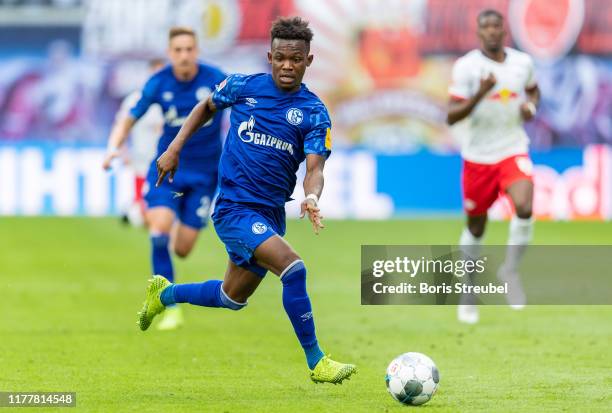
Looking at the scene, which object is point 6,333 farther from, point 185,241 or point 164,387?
point 164,387

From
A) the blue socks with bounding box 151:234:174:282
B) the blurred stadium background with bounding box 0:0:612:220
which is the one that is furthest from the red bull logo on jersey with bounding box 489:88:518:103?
the blurred stadium background with bounding box 0:0:612:220

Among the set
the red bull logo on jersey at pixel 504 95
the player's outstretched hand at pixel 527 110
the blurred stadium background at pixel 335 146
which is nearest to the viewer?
the player's outstretched hand at pixel 527 110

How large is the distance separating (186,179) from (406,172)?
45.3ft

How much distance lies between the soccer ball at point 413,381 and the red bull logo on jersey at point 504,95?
4885 mm

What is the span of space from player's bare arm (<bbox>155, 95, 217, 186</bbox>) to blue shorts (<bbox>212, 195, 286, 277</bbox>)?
1.28 ft

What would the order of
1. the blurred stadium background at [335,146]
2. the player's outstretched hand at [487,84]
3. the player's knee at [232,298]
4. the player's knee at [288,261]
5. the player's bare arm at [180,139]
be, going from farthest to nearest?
the blurred stadium background at [335,146] → the player's outstretched hand at [487,84] → the player's knee at [232,298] → the player's bare arm at [180,139] → the player's knee at [288,261]

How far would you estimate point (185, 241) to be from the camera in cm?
1227

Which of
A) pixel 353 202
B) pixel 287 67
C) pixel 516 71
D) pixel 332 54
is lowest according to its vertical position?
pixel 353 202

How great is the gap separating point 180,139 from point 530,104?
4610 millimetres

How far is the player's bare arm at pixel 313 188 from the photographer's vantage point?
25.5 feet

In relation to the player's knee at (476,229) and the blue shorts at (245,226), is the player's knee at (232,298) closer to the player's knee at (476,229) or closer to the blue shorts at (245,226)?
the blue shorts at (245,226)

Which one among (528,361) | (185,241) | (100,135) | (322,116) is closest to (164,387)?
(322,116)

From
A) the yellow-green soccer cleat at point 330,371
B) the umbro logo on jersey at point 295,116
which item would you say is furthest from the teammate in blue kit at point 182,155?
the yellow-green soccer cleat at point 330,371

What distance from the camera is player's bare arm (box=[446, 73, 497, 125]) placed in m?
11.7
